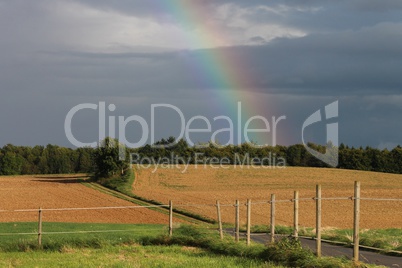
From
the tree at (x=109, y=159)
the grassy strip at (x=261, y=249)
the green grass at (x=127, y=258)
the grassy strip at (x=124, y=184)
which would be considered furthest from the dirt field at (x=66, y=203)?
the green grass at (x=127, y=258)

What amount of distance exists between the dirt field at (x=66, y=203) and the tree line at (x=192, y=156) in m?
14.5

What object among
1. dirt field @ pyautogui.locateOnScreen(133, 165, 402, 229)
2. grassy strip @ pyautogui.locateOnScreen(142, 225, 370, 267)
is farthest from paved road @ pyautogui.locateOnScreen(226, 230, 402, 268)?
dirt field @ pyautogui.locateOnScreen(133, 165, 402, 229)

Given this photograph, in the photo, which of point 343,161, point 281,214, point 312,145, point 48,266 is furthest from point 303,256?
point 312,145

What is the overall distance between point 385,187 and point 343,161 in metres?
41.0

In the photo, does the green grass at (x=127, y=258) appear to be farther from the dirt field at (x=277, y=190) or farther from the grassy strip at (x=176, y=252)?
the dirt field at (x=277, y=190)

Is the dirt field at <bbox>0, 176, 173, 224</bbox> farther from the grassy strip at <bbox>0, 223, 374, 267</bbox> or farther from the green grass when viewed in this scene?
the green grass

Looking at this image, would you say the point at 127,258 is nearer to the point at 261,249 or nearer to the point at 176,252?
the point at 176,252

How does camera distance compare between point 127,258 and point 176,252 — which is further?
point 176,252

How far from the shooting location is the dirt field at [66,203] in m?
48.5

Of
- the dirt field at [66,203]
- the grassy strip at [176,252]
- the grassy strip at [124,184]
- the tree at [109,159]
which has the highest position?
the tree at [109,159]

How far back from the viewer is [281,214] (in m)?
53.4

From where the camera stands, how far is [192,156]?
127 metres

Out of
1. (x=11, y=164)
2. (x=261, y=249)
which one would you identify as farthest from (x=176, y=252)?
(x=11, y=164)

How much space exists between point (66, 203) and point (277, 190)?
24.0 m
